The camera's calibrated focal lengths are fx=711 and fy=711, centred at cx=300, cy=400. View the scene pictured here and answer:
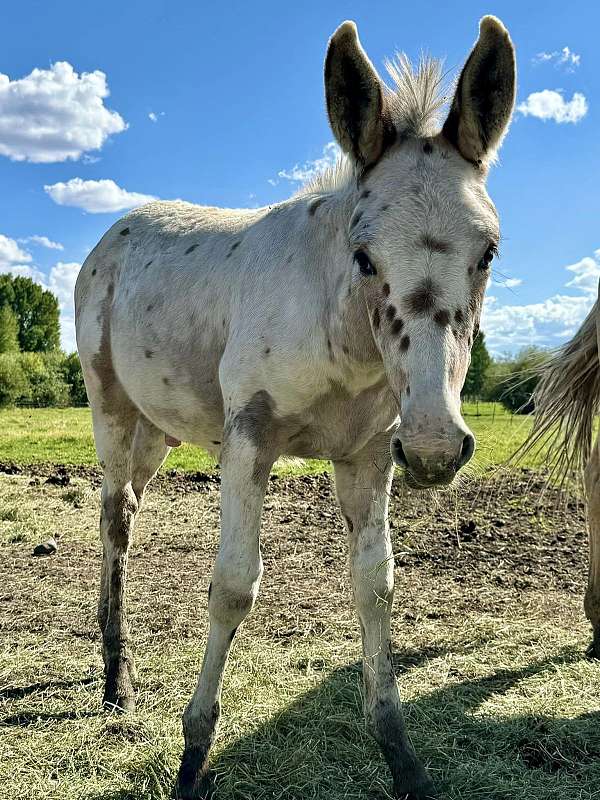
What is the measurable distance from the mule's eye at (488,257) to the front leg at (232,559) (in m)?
1.09

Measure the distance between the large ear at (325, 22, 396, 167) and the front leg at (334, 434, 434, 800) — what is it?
4.12 feet

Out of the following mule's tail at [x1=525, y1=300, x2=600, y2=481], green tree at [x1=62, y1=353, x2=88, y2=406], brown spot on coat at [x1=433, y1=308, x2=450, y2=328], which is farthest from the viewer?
green tree at [x1=62, y1=353, x2=88, y2=406]

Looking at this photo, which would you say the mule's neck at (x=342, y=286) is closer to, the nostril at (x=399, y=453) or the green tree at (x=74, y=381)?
the nostril at (x=399, y=453)

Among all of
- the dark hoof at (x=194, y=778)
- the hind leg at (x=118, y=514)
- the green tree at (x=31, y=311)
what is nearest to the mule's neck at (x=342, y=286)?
the dark hoof at (x=194, y=778)

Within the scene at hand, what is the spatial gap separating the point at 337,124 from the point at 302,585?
4.03 m

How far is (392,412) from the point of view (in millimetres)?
3121

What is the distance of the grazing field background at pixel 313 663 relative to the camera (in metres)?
3.12

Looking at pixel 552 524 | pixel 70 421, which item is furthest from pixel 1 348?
pixel 552 524

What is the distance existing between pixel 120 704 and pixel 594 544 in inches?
116

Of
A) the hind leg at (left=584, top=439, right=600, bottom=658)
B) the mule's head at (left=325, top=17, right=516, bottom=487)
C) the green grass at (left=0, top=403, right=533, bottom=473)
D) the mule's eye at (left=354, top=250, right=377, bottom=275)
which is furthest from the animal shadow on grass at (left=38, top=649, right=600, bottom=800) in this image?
the green grass at (left=0, top=403, right=533, bottom=473)

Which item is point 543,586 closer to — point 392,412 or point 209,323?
point 392,412

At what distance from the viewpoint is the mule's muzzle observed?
2.08 meters

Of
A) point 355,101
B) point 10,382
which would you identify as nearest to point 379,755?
point 355,101

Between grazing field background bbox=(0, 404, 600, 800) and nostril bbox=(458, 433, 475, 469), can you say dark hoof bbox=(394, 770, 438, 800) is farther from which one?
nostril bbox=(458, 433, 475, 469)
